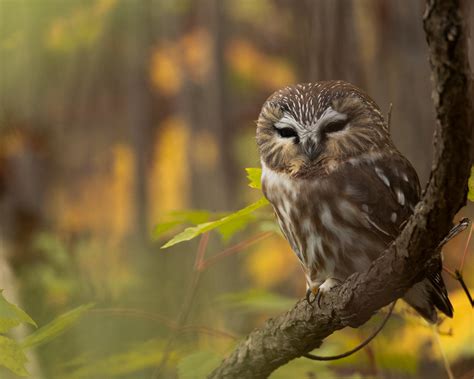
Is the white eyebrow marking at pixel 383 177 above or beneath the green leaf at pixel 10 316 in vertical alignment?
above

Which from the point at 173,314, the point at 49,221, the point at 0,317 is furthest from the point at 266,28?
the point at 0,317

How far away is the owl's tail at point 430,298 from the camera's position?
1.30m

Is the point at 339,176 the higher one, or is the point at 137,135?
the point at 339,176

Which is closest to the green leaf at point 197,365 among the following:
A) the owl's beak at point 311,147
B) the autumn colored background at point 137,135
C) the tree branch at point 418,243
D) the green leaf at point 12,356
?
the tree branch at point 418,243

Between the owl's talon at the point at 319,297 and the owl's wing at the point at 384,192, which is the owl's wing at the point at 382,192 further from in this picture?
the owl's talon at the point at 319,297

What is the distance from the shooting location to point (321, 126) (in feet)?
3.95

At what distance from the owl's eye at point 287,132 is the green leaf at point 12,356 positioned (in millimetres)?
571

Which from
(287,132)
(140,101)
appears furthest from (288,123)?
(140,101)

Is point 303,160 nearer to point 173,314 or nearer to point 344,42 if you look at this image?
point 344,42

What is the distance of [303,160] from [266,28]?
148 inches

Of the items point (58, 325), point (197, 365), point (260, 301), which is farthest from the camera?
point (260, 301)

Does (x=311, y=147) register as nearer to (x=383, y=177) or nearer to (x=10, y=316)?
(x=383, y=177)

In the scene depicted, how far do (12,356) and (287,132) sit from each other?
1.94 feet

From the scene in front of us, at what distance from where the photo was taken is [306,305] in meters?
1.16
